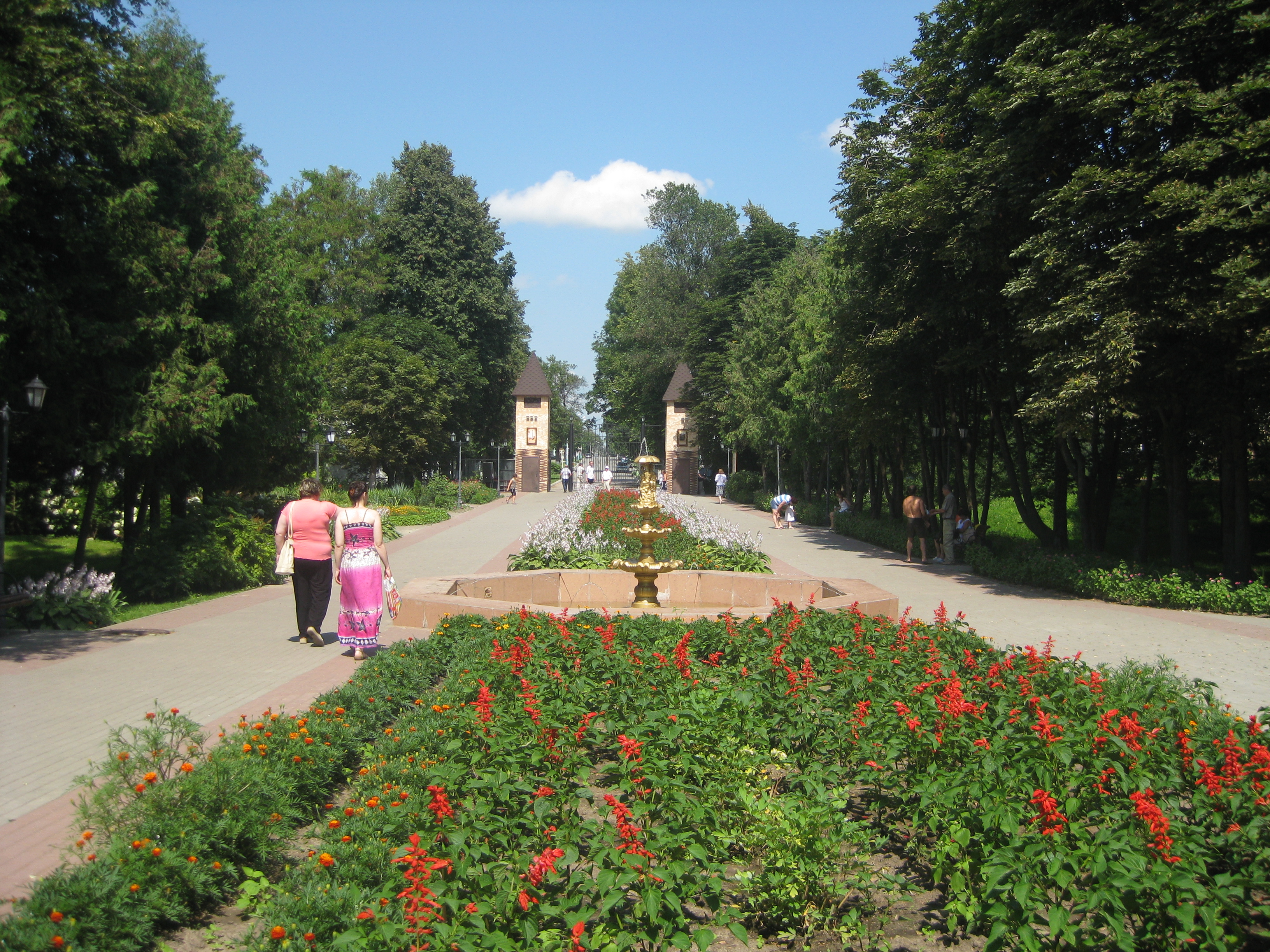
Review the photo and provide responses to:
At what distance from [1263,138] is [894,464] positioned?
55.9 ft

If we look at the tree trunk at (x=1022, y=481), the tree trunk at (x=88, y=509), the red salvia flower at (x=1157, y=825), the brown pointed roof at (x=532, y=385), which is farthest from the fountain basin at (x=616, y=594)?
the brown pointed roof at (x=532, y=385)

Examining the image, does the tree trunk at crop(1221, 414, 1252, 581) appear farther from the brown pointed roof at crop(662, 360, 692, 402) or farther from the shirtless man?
the brown pointed roof at crop(662, 360, 692, 402)

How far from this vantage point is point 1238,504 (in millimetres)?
13633

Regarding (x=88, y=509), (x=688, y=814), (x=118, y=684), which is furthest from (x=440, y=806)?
(x=88, y=509)

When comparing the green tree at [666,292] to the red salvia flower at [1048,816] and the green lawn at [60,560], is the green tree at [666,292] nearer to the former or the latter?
the green lawn at [60,560]

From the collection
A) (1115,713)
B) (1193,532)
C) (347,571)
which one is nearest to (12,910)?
(1115,713)

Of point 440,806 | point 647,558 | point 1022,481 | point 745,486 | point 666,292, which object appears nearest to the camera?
point 440,806

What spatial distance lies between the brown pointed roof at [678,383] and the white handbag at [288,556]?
49039 mm

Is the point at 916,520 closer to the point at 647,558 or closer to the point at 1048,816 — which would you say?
the point at 647,558

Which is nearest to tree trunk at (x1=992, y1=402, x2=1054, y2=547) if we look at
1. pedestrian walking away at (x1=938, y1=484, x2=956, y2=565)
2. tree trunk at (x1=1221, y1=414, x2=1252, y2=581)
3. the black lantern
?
pedestrian walking away at (x1=938, y1=484, x2=956, y2=565)

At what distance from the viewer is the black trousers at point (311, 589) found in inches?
365

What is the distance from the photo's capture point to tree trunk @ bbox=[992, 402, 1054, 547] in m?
18.3

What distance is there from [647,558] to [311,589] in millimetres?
3482

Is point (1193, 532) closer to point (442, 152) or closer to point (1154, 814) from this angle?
point (1154, 814)
